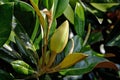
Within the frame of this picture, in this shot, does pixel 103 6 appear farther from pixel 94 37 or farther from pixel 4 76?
pixel 4 76

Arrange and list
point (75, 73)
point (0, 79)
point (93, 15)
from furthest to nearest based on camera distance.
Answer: point (93, 15), point (75, 73), point (0, 79)

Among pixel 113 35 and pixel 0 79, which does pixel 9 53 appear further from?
pixel 113 35

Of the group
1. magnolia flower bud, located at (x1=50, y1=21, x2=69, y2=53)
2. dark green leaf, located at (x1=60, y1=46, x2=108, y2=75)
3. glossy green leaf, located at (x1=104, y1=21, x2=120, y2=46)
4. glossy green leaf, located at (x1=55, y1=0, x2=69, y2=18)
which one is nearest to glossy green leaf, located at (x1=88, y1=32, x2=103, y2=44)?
glossy green leaf, located at (x1=104, y1=21, x2=120, y2=46)

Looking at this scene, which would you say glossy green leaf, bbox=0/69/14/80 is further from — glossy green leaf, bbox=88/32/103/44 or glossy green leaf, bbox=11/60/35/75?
glossy green leaf, bbox=88/32/103/44

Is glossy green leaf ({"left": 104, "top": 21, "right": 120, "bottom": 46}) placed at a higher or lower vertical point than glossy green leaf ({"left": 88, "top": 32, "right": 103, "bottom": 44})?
lower

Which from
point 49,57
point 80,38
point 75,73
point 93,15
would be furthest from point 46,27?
point 93,15

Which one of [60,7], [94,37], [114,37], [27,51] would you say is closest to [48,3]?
[60,7]

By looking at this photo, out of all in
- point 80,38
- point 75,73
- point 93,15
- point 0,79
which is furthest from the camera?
point 93,15
